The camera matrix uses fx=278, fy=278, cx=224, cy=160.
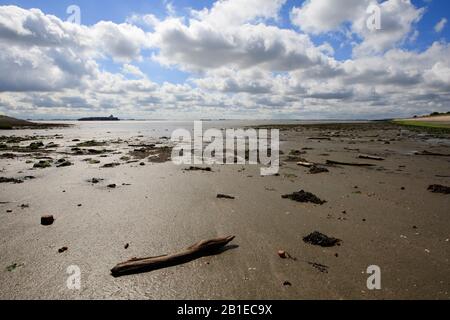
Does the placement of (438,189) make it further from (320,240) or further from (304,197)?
(320,240)

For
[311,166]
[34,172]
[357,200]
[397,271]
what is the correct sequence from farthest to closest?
[311,166] < [34,172] < [357,200] < [397,271]

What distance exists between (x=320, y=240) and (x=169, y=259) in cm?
289

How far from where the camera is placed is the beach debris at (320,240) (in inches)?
208

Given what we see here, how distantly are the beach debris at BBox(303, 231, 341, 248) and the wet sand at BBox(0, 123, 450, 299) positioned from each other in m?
0.14

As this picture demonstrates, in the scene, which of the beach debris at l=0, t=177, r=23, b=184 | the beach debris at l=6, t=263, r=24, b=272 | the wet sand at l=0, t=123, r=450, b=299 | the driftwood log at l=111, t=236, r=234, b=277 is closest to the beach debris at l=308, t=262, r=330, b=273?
the wet sand at l=0, t=123, r=450, b=299

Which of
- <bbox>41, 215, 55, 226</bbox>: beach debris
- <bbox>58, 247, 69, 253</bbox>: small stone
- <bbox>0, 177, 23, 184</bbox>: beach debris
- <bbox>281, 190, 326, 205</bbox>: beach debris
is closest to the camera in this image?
<bbox>58, 247, 69, 253</bbox>: small stone

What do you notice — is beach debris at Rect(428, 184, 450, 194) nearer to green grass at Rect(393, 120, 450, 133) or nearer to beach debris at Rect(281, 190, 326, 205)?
beach debris at Rect(281, 190, 326, 205)

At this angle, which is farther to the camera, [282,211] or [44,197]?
[44,197]

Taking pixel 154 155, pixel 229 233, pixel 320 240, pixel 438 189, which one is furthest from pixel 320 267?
pixel 154 155

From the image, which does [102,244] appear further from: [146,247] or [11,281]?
[11,281]

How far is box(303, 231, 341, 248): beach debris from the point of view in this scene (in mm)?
5289

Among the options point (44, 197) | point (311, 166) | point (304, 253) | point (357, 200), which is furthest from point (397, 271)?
point (311, 166)

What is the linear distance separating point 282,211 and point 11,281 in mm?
5718

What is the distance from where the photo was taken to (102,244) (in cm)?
527
